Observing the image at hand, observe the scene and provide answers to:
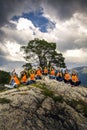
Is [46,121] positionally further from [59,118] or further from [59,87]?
[59,87]

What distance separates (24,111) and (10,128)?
3323 millimetres

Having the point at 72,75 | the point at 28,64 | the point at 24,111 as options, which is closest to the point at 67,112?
the point at 24,111

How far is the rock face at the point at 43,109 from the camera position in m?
27.5

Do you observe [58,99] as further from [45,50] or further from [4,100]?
[45,50]

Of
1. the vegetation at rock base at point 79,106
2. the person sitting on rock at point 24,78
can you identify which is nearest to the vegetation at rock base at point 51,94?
the vegetation at rock base at point 79,106

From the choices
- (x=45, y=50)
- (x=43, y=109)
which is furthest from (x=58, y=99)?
Result: (x=45, y=50)

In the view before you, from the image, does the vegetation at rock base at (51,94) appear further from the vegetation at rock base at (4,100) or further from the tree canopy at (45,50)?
the tree canopy at (45,50)

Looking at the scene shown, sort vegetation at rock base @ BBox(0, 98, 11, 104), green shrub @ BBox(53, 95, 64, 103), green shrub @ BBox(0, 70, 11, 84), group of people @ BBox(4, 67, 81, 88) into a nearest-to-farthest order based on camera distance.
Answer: vegetation at rock base @ BBox(0, 98, 11, 104) < green shrub @ BBox(53, 95, 64, 103) < group of people @ BBox(4, 67, 81, 88) < green shrub @ BBox(0, 70, 11, 84)

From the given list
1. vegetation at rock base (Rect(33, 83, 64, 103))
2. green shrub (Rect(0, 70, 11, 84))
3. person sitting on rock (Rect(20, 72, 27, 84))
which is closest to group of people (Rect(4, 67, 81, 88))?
person sitting on rock (Rect(20, 72, 27, 84))

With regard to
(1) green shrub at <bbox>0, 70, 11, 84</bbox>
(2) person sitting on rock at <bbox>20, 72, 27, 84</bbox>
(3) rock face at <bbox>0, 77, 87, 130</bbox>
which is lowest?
(3) rock face at <bbox>0, 77, 87, 130</bbox>

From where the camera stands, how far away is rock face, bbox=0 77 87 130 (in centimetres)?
2750

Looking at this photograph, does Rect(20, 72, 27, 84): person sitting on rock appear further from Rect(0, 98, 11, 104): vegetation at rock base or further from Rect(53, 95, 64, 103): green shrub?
Rect(0, 98, 11, 104): vegetation at rock base

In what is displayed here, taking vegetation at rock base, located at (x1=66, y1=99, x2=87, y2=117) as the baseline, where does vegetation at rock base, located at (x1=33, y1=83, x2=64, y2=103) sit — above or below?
above

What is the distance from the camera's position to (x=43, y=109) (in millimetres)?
30594
